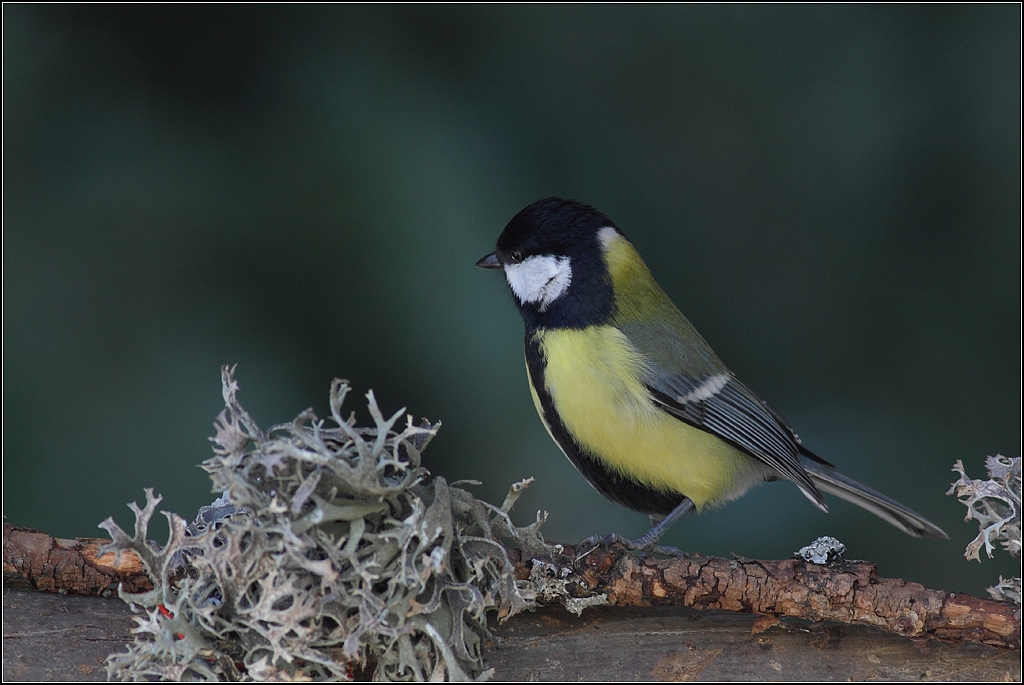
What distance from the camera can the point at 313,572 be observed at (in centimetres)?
85

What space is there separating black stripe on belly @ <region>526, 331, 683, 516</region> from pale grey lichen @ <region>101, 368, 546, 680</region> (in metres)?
0.41

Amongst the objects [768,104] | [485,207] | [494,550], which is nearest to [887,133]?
[768,104]

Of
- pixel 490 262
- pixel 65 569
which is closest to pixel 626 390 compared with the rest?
pixel 490 262

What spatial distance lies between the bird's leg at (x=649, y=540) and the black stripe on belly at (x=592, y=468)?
2 centimetres

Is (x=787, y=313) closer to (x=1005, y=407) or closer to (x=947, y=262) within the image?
(x=947, y=262)

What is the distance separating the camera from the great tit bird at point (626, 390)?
130cm

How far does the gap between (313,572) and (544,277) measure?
64 centimetres

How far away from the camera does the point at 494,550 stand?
3.24 ft

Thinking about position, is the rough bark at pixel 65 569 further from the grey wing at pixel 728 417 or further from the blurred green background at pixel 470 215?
the grey wing at pixel 728 417

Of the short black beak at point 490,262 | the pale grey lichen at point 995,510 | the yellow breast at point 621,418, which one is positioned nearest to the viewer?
the pale grey lichen at point 995,510

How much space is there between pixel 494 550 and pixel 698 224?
0.94 meters

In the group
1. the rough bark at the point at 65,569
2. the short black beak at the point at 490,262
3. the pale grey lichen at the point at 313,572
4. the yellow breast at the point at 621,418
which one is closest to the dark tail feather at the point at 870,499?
the yellow breast at the point at 621,418

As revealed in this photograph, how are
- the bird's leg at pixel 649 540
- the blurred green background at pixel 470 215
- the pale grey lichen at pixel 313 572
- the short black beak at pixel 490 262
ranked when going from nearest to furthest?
the pale grey lichen at pixel 313 572
the bird's leg at pixel 649 540
the short black beak at pixel 490 262
the blurred green background at pixel 470 215

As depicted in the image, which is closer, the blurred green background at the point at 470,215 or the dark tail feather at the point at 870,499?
the dark tail feather at the point at 870,499
